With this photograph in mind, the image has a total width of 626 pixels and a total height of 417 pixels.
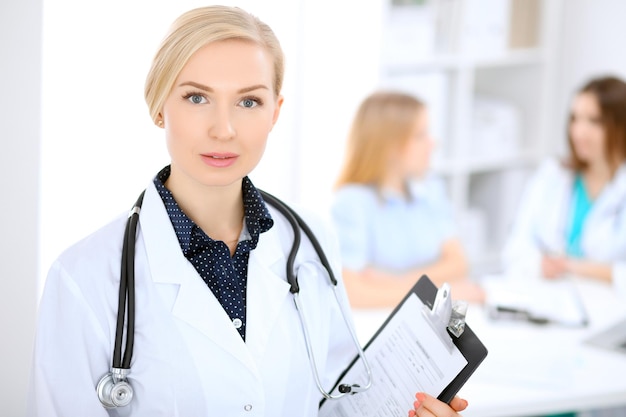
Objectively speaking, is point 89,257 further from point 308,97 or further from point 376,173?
point 376,173

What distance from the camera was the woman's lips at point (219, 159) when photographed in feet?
4.07

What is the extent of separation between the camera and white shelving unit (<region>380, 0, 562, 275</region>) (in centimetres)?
343

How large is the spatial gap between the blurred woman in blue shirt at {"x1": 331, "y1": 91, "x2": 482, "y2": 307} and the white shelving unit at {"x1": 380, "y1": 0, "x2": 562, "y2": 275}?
54 cm

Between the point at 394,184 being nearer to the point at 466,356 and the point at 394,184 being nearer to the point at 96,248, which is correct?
the point at 466,356

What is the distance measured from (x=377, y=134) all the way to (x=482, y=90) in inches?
56.5

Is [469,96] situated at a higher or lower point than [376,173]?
higher

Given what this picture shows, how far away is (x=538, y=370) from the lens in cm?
195

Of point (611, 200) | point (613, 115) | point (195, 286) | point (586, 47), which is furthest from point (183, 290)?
point (586, 47)

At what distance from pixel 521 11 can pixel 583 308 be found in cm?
191

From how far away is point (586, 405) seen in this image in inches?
74.2

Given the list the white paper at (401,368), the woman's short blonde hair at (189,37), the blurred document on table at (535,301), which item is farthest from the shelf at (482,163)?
the woman's short blonde hair at (189,37)

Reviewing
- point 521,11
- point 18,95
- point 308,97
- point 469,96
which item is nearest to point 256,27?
point 18,95

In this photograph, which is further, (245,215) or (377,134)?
(377,134)

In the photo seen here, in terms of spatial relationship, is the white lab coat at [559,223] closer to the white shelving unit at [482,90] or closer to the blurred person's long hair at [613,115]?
the blurred person's long hair at [613,115]
